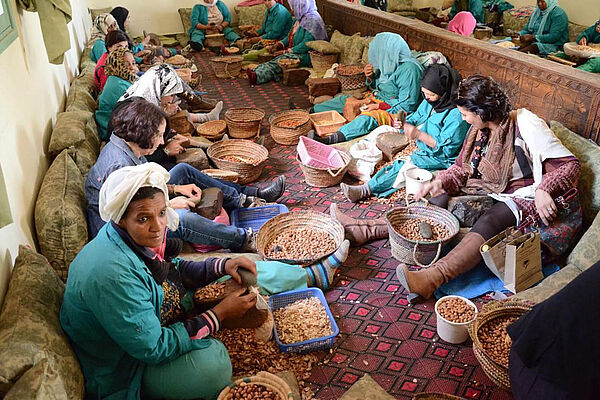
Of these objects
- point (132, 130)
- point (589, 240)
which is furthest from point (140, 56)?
point (589, 240)

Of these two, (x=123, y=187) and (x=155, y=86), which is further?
(x=155, y=86)

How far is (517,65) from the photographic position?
3717 millimetres

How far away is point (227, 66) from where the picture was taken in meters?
7.41

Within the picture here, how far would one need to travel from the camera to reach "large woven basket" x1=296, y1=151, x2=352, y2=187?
13.3ft

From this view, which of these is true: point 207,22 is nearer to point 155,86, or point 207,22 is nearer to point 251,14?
point 251,14

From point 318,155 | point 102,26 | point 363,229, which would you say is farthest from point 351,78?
point 102,26

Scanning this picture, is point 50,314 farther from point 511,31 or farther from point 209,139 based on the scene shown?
point 511,31

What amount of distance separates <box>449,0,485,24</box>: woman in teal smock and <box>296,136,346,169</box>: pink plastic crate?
5.73 meters

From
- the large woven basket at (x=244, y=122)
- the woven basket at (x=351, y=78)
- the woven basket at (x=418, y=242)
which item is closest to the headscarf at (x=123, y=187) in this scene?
the woven basket at (x=418, y=242)

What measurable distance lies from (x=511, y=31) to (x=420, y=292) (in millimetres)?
6676

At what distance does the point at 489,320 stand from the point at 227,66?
19.9 feet

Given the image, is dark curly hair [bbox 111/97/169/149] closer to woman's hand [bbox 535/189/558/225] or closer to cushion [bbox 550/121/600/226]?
woman's hand [bbox 535/189/558/225]

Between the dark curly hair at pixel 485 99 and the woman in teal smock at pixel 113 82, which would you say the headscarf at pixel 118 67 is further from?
the dark curly hair at pixel 485 99

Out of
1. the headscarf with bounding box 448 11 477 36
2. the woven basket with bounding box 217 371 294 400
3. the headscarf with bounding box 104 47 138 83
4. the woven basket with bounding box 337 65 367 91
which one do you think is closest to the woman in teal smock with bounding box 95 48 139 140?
the headscarf with bounding box 104 47 138 83
